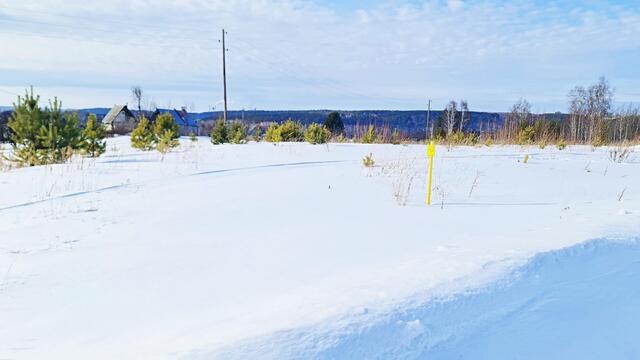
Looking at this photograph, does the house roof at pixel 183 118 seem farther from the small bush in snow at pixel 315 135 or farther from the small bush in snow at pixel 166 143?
the small bush in snow at pixel 166 143

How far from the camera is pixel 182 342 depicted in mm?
1723

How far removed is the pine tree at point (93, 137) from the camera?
10265 mm

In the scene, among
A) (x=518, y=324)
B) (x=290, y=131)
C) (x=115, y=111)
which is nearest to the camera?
(x=518, y=324)

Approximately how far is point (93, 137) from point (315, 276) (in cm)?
986

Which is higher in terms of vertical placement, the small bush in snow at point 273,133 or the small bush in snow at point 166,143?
the small bush in snow at point 273,133

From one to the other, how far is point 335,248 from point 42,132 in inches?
315

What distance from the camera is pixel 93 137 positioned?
10.6 meters

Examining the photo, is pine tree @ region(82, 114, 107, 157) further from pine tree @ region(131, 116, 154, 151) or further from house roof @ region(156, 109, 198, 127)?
house roof @ region(156, 109, 198, 127)

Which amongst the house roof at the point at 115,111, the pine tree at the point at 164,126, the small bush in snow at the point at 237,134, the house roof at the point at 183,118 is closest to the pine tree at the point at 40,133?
the pine tree at the point at 164,126

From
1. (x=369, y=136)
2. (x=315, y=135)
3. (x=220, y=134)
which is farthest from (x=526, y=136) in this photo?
(x=220, y=134)

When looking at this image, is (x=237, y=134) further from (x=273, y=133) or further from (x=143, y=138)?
(x=143, y=138)

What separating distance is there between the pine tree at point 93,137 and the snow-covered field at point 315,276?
16.2ft

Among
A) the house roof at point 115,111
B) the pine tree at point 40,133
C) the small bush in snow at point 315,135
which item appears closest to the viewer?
the pine tree at point 40,133

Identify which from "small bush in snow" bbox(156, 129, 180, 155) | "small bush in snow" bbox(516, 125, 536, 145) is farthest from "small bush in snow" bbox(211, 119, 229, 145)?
"small bush in snow" bbox(516, 125, 536, 145)
